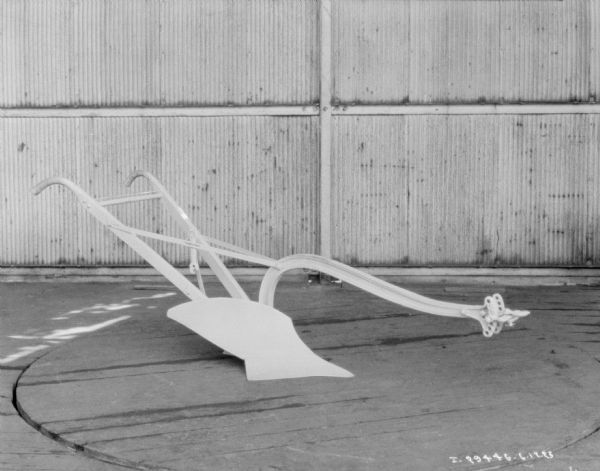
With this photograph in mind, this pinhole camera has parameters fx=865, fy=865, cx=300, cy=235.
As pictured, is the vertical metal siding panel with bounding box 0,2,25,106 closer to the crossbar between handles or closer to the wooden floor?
the wooden floor

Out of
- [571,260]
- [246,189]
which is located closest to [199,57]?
[246,189]

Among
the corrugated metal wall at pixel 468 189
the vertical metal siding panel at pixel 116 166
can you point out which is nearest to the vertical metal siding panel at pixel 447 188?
the corrugated metal wall at pixel 468 189

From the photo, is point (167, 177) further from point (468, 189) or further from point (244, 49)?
point (468, 189)

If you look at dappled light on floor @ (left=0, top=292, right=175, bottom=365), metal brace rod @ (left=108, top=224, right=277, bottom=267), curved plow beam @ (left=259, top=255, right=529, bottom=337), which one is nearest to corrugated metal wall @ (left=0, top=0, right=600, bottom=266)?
dappled light on floor @ (left=0, top=292, right=175, bottom=365)

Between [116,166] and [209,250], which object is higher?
[116,166]

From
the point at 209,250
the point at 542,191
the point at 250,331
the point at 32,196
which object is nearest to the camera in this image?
the point at 250,331

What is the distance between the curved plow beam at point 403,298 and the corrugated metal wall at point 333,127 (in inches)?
134

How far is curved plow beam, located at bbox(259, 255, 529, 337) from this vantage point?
4.42m

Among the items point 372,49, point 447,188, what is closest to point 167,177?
point 372,49

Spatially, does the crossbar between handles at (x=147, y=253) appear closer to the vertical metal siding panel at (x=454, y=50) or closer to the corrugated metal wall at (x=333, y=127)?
the corrugated metal wall at (x=333, y=127)

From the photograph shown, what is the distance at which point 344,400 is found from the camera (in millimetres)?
4527

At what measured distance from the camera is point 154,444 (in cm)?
391

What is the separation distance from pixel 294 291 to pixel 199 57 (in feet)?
8.13

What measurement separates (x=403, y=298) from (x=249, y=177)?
4020 millimetres
